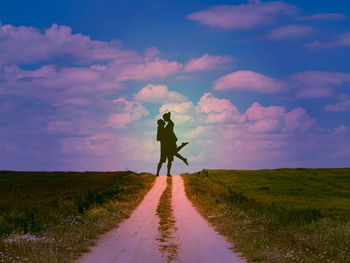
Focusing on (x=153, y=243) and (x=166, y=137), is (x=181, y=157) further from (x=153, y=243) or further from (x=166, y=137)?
(x=153, y=243)

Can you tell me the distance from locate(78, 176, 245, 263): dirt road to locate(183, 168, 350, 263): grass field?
2.35 feet

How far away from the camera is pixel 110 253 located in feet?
42.5

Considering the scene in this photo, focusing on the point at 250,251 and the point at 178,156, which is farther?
the point at 178,156

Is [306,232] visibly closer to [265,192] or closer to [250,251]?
[250,251]

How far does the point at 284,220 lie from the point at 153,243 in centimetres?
835

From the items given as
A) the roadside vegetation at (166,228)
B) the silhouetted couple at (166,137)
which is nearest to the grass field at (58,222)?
the roadside vegetation at (166,228)

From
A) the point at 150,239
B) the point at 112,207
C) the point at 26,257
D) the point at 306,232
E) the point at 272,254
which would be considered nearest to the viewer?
the point at 26,257

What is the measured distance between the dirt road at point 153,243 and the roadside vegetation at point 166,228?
17cm

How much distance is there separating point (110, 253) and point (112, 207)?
36.2ft

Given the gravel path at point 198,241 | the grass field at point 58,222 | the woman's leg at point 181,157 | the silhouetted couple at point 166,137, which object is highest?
the silhouetted couple at point 166,137

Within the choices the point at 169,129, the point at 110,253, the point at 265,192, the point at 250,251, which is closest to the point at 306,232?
the point at 250,251

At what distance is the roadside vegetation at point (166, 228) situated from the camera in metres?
13.2

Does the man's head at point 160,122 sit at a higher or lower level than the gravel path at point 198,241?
higher

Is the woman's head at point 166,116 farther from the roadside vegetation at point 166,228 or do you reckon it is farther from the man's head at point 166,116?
the roadside vegetation at point 166,228
